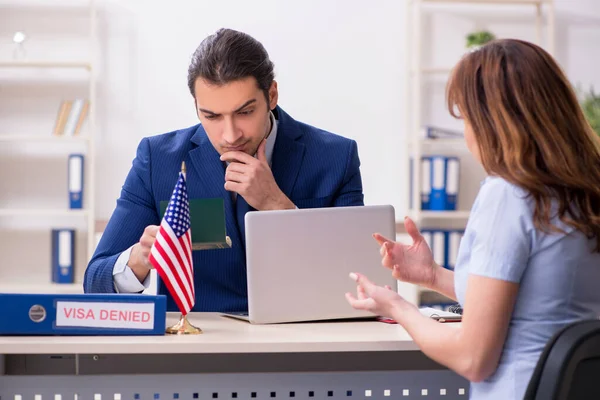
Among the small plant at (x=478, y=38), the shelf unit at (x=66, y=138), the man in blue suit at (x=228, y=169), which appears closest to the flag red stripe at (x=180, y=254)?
the man in blue suit at (x=228, y=169)

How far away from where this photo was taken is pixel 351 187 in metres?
2.25

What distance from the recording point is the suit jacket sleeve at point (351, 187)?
223 cm

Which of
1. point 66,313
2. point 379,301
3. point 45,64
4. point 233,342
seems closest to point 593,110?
point 45,64

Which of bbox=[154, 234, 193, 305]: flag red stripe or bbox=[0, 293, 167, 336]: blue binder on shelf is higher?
bbox=[154, 234, 193, 305]: flag red stripe

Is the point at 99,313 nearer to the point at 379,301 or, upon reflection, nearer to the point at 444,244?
the point at 379,301

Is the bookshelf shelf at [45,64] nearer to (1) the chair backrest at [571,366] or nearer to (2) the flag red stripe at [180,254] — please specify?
(2) the flag red stripe at [180,254]

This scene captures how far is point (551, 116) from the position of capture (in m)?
1.32

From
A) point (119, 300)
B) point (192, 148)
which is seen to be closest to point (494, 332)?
point (119, 300)

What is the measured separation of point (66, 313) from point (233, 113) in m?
0.70

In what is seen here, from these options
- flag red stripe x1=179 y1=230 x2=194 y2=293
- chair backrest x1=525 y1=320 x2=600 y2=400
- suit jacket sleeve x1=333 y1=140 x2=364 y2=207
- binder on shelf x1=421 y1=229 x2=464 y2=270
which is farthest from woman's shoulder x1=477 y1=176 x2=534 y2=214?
binder on shelf x1=421 y1=229 x2=464 y2=270

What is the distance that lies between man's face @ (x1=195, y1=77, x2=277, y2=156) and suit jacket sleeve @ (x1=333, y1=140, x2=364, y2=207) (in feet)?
0.93

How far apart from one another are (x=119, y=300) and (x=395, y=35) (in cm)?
356

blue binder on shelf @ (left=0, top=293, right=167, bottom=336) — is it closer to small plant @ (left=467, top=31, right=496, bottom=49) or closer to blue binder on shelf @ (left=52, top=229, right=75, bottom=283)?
blue binder on shelf @ (left=52, top=229, right=75, bottom=283)

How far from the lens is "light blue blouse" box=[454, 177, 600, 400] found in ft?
4.21
